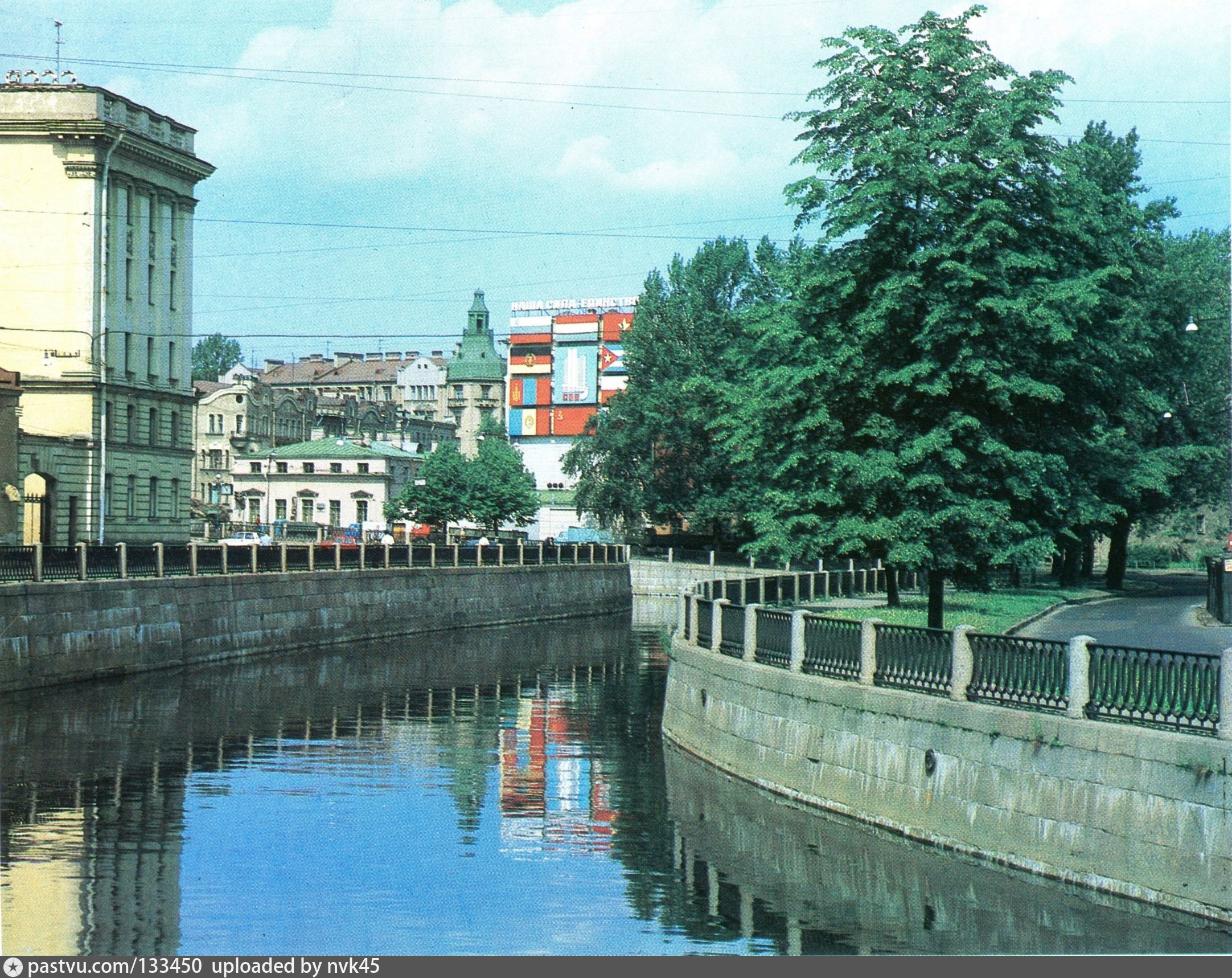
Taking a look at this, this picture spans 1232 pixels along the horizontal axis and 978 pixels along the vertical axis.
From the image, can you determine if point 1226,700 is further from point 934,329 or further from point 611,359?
point 611,359

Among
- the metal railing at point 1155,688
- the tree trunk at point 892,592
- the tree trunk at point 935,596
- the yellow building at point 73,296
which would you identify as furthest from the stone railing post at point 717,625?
the yellow building at point 73,296

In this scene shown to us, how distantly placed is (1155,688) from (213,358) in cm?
18475

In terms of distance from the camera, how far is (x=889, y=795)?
18.6 metres

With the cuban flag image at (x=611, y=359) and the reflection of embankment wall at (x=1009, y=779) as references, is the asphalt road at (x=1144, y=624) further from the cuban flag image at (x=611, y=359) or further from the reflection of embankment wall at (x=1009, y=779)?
the cuban flag image at (x=611, y=359)

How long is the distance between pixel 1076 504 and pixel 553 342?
12167 centimetres

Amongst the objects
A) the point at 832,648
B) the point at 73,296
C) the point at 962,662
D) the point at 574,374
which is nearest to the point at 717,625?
the point at 832,648

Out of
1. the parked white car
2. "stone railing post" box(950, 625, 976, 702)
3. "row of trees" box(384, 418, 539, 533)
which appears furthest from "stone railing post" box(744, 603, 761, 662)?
"row of trees" box(384, 418, 539, 533)

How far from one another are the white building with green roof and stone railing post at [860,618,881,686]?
4015 inches

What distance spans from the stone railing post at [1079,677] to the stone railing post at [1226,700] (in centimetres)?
176

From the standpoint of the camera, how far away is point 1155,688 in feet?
48.4

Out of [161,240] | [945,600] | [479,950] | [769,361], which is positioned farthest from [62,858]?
[161,240]

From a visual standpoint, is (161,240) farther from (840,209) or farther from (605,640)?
(840,209)

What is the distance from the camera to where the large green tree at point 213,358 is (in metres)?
188

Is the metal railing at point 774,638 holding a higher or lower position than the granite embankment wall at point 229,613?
higher
